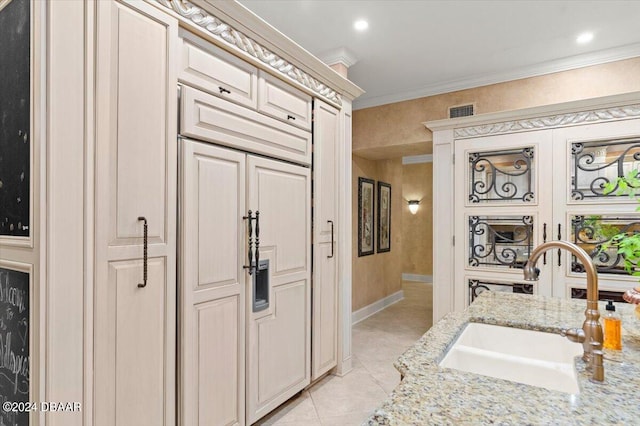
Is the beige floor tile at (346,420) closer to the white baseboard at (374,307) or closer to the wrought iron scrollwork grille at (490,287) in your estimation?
the wrought iron scrollwork grille at (490,287)

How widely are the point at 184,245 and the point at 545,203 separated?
3210 mm

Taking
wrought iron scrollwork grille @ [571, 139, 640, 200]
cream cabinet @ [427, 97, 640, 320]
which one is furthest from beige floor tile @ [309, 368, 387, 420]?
wrought iron scrollwork grille @ [571, 139, 640, 200]

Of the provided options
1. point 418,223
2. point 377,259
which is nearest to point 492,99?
point 377,259

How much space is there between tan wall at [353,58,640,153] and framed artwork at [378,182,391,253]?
46.8 inches

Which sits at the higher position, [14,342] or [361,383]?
[14,342]

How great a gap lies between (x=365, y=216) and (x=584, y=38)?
2972mm

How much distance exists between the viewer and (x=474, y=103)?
3.76 meters

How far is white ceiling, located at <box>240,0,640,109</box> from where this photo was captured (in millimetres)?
2488

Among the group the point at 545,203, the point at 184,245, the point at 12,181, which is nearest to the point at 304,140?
the point at 184,245

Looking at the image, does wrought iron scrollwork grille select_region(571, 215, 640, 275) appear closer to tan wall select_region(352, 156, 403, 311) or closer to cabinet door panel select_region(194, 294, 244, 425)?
tan wall select_region(352, 156, 403, 311)

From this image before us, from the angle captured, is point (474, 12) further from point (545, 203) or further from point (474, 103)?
point (545, 203)

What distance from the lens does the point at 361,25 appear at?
8.93 ft

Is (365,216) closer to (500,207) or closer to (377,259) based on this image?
(377,259)

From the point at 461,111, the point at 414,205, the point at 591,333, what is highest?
the point at 461,111
